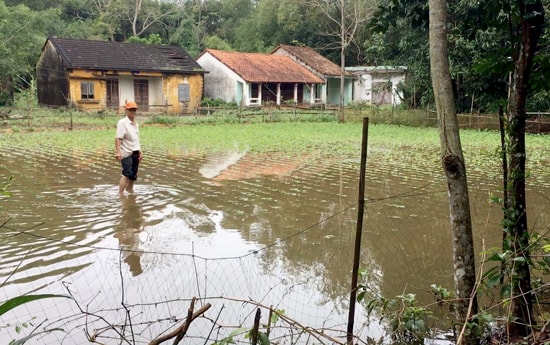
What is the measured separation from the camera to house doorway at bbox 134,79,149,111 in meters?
31.9

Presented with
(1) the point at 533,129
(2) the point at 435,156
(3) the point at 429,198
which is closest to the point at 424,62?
(1) the point at 533,129

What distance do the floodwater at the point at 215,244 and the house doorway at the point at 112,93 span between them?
781 inches

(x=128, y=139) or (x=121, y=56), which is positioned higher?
(x=121, y=56)

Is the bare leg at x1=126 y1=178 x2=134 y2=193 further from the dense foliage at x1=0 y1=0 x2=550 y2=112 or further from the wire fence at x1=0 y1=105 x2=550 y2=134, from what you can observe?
the wire fence at x1=0 y1=105 x2=550 y2=134

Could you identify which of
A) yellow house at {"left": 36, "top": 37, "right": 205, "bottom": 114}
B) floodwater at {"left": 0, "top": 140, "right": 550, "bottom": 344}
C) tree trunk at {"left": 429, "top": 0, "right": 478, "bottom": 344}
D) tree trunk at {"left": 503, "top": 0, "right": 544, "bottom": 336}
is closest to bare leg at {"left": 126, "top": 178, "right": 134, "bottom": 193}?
floodwater at {"left": 0, "top": 140, "right": 550, "bottom": 344}

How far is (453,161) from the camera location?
335 centimetres

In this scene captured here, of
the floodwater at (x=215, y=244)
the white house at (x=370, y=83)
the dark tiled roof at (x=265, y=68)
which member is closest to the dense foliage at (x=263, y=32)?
the floodwater at (x=215, y=244)

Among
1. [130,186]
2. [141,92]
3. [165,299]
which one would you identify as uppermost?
[141,92]

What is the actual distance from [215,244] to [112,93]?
2673cm

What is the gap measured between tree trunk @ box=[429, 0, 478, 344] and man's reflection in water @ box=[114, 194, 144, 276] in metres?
2.86

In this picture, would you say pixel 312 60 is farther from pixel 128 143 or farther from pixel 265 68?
pixel 128 143

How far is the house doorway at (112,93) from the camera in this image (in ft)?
100

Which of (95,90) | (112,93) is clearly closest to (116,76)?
(112,93)

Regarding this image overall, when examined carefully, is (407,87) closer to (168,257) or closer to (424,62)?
(424,62)
